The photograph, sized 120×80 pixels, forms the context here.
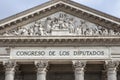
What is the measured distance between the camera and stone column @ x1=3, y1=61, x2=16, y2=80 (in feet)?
103

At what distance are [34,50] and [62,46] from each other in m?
2.47

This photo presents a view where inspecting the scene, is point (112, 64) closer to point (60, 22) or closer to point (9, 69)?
point (60, 22)

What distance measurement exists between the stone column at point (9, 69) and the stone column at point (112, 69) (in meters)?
8.09

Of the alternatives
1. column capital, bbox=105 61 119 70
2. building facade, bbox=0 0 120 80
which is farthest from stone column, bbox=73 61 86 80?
column capital, bbox=105 61 119 70

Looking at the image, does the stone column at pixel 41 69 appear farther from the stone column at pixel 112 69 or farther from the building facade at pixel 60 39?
the stone column at pixel 112 69

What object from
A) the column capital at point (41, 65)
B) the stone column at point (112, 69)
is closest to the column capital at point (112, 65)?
the stone column at point (112, 69)

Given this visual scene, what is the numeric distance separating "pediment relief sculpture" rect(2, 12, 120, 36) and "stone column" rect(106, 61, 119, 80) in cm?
258

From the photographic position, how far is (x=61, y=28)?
3228 centimetres

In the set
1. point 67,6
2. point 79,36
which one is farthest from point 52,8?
point 79,36

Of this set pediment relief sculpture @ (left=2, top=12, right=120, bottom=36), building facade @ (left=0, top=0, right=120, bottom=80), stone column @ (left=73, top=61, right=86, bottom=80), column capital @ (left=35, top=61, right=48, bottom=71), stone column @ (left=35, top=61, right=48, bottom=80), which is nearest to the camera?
stone column @ (left=73, top=61, right=86, bottom=80)

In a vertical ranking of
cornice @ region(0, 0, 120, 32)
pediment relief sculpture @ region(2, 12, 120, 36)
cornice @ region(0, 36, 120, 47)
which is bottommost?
cornice @ region(0, 36, 120, 47)

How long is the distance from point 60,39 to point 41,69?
3.07m

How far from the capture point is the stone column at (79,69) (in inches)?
1228

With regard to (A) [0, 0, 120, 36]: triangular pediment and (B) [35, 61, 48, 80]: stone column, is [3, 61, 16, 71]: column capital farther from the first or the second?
(A) [0, 0, 120, 36]: triangular pediment
